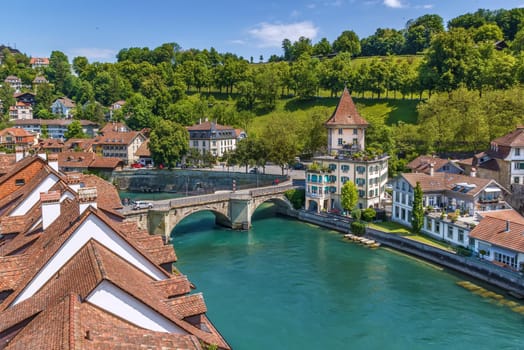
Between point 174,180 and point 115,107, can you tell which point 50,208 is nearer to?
point 174,180

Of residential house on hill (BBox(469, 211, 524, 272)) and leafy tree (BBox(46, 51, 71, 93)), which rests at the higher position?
leafy tree (BBox(46, 51, 71, 93))

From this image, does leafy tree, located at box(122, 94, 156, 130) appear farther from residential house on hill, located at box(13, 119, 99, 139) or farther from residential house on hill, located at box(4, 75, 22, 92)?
residential house on hill, located at box(4, 75, 22, 92)

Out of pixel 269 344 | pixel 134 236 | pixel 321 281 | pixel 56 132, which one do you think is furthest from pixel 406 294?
pixel 56 132

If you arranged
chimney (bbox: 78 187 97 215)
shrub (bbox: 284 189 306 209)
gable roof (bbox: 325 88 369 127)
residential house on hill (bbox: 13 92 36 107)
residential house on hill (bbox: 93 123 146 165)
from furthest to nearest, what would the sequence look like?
residential house on hill (bbox: 13 92 36 107)
residential house on hill (bbox: 93 123 146 165)
gable roof (bbox: 325 88 369 127)
shrub (bbox: 284 189 306 209)
chimney (bbox: 78 187 97 215)

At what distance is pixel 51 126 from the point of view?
127 meters

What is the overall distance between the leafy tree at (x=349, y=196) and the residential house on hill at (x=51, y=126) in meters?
88.4

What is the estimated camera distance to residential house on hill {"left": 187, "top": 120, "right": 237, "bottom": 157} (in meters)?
98.6

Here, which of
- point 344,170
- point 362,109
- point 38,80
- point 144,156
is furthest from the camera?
Answer: point 38,80

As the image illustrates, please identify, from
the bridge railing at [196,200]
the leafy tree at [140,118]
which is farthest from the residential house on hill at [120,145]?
the bridge railing at [196,200]

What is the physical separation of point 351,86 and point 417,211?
73033 millimetres

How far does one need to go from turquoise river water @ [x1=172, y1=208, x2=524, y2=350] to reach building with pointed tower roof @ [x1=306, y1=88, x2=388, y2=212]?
→ 1209 centimetres

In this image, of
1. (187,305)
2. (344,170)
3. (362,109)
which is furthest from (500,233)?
(362,109)

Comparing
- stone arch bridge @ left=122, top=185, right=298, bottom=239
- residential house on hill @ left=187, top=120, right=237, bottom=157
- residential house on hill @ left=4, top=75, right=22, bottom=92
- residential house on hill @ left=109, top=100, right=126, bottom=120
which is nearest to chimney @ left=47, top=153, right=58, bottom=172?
stone arch bridge @ left=122, top=185, right=298, bottom=239

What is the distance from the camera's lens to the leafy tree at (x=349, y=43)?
Answer: 6319 inches
